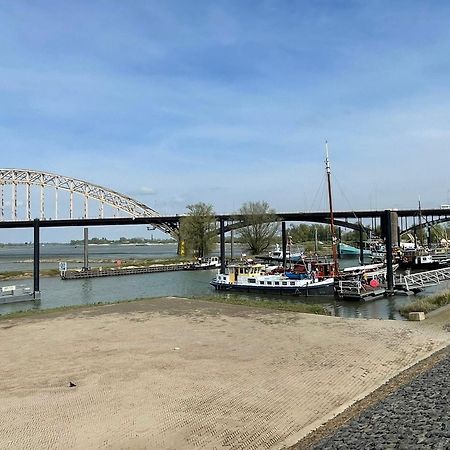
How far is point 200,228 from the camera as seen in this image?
104m

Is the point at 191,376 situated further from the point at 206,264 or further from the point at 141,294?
the point at 206,264

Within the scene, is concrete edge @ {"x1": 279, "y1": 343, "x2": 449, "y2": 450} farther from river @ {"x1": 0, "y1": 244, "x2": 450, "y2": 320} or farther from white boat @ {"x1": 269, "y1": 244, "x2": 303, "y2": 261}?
white boat @ {"x1": 269, "y1": 244, "x2": 303, "y2": 261}

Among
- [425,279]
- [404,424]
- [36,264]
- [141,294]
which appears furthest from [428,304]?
[36,264]

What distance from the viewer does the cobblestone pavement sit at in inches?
377

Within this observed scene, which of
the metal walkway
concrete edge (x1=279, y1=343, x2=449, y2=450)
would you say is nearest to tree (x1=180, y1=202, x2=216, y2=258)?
the metal walkway

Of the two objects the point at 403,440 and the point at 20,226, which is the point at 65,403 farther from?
the point at 20,226

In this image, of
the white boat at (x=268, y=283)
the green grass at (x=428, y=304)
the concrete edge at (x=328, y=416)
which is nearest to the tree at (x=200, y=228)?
the white boat at (x=268, y=283)

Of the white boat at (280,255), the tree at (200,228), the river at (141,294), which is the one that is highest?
the tree at (200,228)

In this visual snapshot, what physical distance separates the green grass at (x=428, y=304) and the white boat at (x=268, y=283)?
44.3 ft

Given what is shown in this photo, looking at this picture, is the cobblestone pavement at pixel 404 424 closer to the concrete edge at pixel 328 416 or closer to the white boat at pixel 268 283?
the concrete edge at pixel 328 416

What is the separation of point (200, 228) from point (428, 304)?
7540 cm

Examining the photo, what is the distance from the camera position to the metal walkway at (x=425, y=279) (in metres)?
45.6

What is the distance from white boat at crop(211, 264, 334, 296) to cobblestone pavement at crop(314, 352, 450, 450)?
3256cm

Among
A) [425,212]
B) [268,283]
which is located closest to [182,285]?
[268,283]
